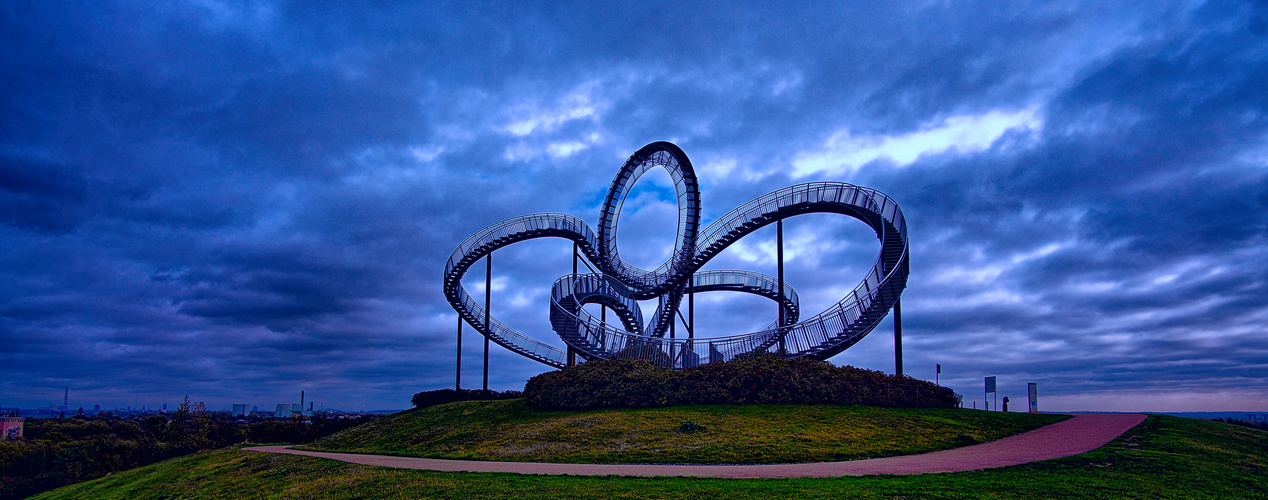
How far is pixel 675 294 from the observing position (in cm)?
3800

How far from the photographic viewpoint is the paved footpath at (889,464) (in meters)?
13.6

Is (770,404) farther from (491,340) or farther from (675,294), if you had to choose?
(491,340)

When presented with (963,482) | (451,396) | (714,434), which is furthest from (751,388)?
(451,396)

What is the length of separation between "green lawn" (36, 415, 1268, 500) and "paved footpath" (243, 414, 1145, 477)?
63 centimetres

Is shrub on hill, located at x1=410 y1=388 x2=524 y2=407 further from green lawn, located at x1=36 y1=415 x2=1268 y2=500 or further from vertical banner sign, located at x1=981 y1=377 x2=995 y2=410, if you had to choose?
vertical banner sign, located at x1=981 y1=377 x2=995 y2=410

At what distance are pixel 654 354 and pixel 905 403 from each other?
10783 millimetres

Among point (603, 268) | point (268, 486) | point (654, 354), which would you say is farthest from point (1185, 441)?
point (603, 268)

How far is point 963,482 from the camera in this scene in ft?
38.2

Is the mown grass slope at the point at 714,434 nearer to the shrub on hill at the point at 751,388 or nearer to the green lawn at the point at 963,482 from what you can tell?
the shrub on hill at the point at 751,388

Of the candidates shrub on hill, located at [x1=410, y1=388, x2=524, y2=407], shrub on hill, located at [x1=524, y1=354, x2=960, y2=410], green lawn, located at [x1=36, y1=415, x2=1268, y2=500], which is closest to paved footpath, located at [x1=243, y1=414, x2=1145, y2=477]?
green lawn, located at [x1=36, y1=415, x2=1268, y2=500]

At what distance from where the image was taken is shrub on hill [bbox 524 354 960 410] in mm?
22141

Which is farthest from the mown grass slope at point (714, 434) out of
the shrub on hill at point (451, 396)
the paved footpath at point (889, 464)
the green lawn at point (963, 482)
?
the shrub on hill at point (451, 396)

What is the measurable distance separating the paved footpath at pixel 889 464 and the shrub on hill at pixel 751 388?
4689 mm

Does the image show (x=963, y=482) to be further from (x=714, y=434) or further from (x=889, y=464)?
(x=714, y=434)
